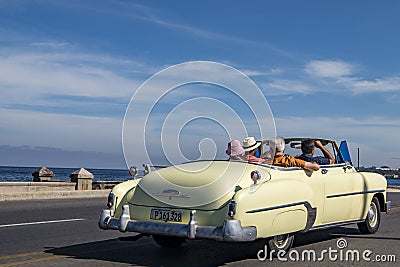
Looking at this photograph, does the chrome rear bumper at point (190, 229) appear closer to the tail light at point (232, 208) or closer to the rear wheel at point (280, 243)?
the tail light at point (232, 208)

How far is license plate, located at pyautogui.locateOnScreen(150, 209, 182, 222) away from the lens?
7.72 m

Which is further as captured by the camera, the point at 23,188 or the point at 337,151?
the point at 23,188

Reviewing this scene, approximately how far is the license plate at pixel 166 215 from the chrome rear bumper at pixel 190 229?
10 centimetres

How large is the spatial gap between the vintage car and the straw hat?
1.61 ft

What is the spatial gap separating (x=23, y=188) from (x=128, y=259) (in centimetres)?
1649

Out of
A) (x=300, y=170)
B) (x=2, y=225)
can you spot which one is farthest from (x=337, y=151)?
(x=2, y=225)

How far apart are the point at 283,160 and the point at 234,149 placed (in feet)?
2.41

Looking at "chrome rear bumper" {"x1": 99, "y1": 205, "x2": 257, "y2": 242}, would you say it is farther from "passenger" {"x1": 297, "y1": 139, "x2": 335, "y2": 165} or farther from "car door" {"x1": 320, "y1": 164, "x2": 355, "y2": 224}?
"passenger" {"x1": 297, "y1": 139, "x2": 335, "y2": 165}

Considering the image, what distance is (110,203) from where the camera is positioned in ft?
27.8

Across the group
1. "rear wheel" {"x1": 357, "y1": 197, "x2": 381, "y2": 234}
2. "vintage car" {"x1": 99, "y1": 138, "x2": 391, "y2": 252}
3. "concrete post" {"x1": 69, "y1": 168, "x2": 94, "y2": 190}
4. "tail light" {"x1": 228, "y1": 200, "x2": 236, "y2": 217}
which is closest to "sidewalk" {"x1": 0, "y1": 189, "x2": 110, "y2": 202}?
"concrete post" {"x1": 69, "y1": 168, "x2": 94, "y2": 190}

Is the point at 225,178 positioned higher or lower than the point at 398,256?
higher

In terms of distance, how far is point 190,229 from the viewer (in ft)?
24.2

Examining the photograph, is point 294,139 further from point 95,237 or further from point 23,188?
point 23,188

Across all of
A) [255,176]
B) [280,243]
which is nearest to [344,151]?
[280,243]
